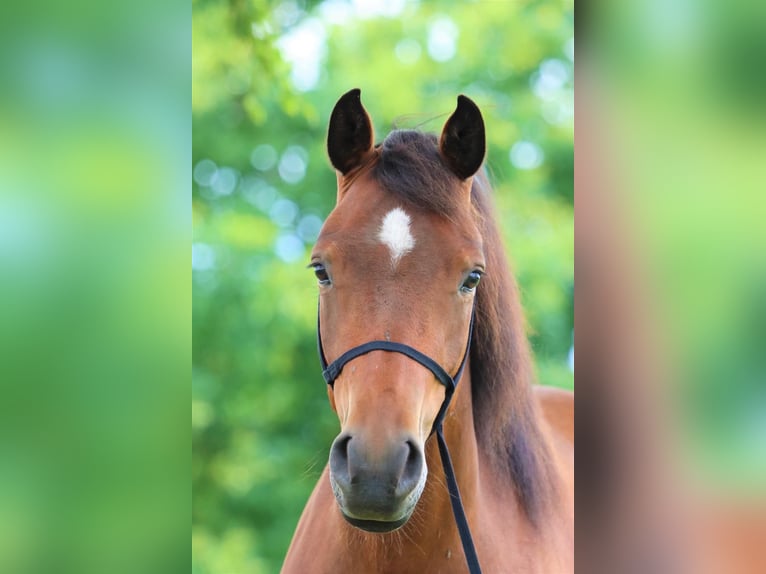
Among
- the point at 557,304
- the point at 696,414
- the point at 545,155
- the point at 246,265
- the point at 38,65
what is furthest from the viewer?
the point at 545,155

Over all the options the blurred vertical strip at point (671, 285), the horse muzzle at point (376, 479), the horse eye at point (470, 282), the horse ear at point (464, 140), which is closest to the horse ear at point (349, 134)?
the horse ear at point (464, 140)

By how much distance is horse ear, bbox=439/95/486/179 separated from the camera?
1.69 meters

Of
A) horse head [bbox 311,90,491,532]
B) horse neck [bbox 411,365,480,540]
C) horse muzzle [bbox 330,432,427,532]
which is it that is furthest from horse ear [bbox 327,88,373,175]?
horse muzzle [bbox 330,432,427,532]

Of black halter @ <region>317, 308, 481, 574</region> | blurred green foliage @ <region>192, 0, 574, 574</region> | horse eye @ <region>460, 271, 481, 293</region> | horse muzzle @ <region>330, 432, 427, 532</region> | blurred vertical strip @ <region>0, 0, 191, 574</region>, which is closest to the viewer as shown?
blurred vertical strip @ <region>0, 0, 191, 574</region>

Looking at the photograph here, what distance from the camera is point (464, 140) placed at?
174 cm

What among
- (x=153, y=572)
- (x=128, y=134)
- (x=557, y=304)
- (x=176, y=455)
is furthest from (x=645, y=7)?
(x=557, y=304)

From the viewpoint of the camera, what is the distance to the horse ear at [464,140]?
169 cm

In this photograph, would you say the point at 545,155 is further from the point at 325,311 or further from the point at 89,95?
the point at 89,95

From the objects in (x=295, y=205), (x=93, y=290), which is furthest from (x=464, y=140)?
(x=295, y=205)

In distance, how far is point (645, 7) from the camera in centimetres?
65

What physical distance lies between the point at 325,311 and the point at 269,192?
5.44 m

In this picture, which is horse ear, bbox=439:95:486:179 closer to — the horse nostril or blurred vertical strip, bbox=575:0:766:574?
the horse nostril

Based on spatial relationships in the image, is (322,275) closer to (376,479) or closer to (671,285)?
(376,479)

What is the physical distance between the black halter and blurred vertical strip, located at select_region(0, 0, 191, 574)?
60 centimetres
